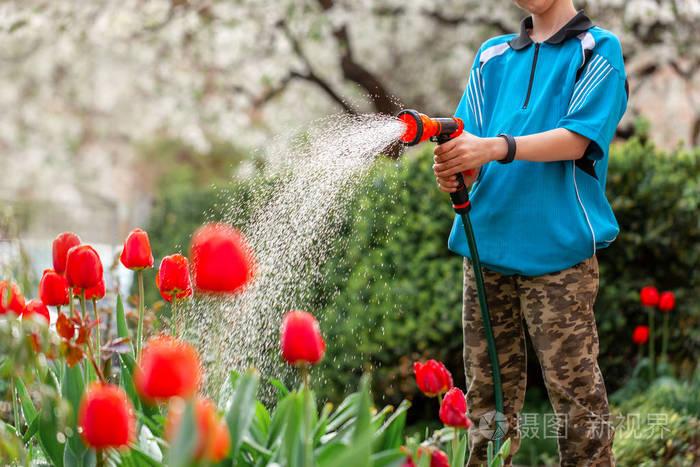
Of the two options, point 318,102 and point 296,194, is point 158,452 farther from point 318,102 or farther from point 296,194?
point 318,102

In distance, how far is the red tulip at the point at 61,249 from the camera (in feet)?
6.35

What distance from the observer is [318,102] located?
41.2ft

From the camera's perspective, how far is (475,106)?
2.66 meters

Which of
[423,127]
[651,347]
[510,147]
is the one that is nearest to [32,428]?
[423,127]

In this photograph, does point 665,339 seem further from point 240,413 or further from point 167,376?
point 167,376

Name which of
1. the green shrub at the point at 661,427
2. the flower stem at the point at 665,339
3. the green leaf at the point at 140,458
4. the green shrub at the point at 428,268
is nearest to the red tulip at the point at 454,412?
the green leaf at the point at 140,458

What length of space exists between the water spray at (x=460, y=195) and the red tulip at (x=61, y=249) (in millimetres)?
804

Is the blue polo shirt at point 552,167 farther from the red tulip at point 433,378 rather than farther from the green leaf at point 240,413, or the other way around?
the green leaf at point 240,413

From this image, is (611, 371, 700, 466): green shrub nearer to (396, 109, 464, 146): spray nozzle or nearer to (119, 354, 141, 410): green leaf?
(396, 109, 464, 146): spray nozzle

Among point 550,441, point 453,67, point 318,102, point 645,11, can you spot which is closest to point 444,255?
point 550,441

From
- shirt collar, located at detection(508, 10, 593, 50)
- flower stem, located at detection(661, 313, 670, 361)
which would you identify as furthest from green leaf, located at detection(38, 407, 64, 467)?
flower stem, located at detection(661, 313, 670, 361)

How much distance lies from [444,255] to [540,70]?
2279 millimetres

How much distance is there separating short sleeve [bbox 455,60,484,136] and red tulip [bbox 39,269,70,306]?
1.26 meters

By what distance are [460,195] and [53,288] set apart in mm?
1018
